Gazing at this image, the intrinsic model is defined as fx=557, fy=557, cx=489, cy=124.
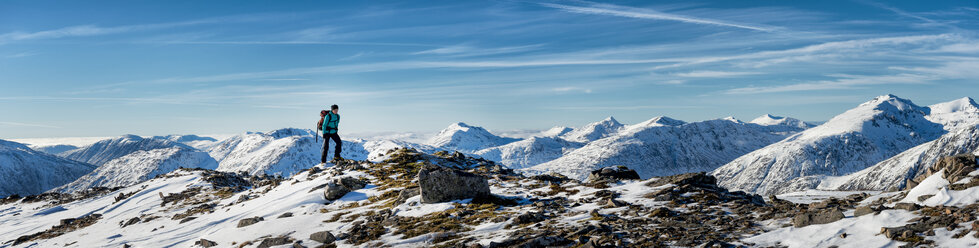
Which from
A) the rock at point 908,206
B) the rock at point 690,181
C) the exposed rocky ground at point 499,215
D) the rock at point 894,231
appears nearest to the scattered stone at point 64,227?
the exposed rocky ground at point 499,215

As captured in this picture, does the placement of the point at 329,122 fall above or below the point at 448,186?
above

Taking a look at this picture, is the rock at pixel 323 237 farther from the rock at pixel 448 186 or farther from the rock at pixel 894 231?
the rock at pixel 894 231

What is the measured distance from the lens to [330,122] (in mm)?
41562

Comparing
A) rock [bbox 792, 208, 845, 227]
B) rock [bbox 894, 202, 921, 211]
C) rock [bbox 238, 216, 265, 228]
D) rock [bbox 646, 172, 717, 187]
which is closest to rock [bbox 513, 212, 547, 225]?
rock [bbox 646, 172, 717, 187]

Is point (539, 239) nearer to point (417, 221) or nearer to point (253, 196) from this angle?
point (417, 221)

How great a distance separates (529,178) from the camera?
34406 millimetres

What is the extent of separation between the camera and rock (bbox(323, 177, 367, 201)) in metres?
31.2

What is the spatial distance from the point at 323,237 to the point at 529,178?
15.5 m

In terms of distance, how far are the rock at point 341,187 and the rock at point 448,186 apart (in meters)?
6.84

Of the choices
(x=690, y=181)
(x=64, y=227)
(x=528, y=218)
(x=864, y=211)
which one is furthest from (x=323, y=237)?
(x=64, y=227)

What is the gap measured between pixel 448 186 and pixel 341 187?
26.7 feet

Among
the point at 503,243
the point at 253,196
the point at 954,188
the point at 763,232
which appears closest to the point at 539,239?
the point at 503,243

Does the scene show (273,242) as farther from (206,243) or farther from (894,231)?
(894,231)

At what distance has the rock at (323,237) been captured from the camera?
71.3ft
